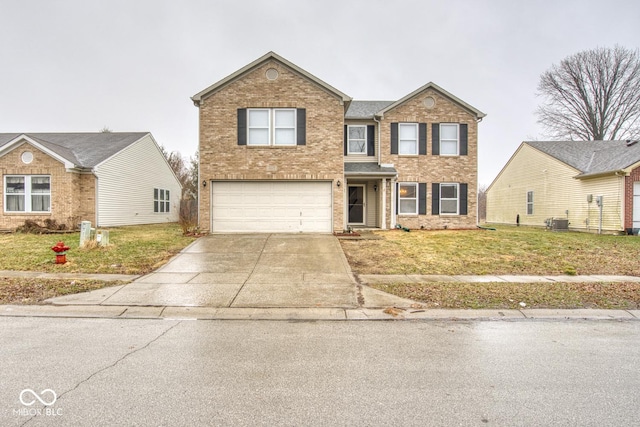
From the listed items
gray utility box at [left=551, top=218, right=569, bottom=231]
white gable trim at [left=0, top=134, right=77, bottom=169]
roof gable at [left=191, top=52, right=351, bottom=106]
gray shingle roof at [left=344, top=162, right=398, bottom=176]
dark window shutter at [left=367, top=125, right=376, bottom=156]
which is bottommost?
gray utility box at [left=551, top=218, right=569, bottom=231]

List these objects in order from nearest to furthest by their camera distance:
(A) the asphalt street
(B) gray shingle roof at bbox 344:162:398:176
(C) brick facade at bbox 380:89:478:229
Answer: (A) the asphalt street, (B) gray shingle roof at bbox 344:162:398:176, (C) brick facade at bbox 380:89:478:229

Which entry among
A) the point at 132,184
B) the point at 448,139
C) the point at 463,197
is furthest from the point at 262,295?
the point at 132,184

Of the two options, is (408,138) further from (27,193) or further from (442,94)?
(27,193)

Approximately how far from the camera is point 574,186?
20.6 metres

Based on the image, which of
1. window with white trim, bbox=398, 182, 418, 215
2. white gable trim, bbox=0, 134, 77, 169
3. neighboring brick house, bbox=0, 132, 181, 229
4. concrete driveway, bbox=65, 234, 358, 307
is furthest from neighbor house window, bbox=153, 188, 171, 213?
window with white trim, bbox=398, 182, 418, 215

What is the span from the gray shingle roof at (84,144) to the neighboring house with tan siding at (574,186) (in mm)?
27089

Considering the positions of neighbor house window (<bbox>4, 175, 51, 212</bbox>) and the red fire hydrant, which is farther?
neighbor house window (<bbox>4, 175, 51, 212</bbox>)

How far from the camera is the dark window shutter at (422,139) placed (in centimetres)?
1875

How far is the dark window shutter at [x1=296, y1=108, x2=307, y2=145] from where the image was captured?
14.9m

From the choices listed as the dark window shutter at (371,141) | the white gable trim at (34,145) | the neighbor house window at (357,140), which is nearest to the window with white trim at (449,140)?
the dark window shutter at (371,141)

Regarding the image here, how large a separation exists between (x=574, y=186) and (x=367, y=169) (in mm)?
13057

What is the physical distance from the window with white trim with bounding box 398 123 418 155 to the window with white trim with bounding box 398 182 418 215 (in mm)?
1814

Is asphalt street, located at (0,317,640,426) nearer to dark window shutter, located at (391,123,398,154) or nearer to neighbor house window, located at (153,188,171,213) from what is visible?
dark window shutter, located at (391,123,398,154)

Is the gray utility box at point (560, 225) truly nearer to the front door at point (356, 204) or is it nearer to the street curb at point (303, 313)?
the front door at point (356, 204)
